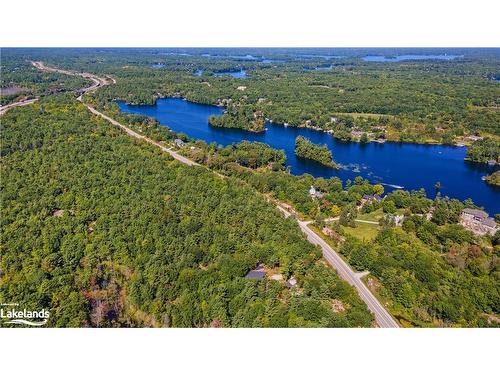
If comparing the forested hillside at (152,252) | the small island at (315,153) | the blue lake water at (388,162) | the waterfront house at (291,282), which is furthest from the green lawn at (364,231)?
the small island at (315,153)

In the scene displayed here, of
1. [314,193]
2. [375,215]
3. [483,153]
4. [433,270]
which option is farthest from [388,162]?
[433,270]

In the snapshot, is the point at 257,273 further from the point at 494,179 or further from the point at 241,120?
the point at 241,120

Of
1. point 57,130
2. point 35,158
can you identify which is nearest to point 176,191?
point 35,158

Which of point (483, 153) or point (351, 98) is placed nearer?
point (483, 153)

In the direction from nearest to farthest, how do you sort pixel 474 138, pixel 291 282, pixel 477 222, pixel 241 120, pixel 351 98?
pixel 291 282
pixel 477 222
pixel 474 138
pixel 241 120
pixel 351 98

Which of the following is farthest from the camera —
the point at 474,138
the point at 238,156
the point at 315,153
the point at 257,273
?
the point at 474,138

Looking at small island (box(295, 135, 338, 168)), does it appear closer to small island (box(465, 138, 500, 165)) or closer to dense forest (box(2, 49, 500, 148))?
dense forest (box(2, 49, 500, 148))

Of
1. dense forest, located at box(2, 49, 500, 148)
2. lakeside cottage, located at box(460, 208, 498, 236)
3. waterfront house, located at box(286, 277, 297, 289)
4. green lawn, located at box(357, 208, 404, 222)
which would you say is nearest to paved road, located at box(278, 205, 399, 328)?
waterfront house, located at box(286, 277, 297, 289)
